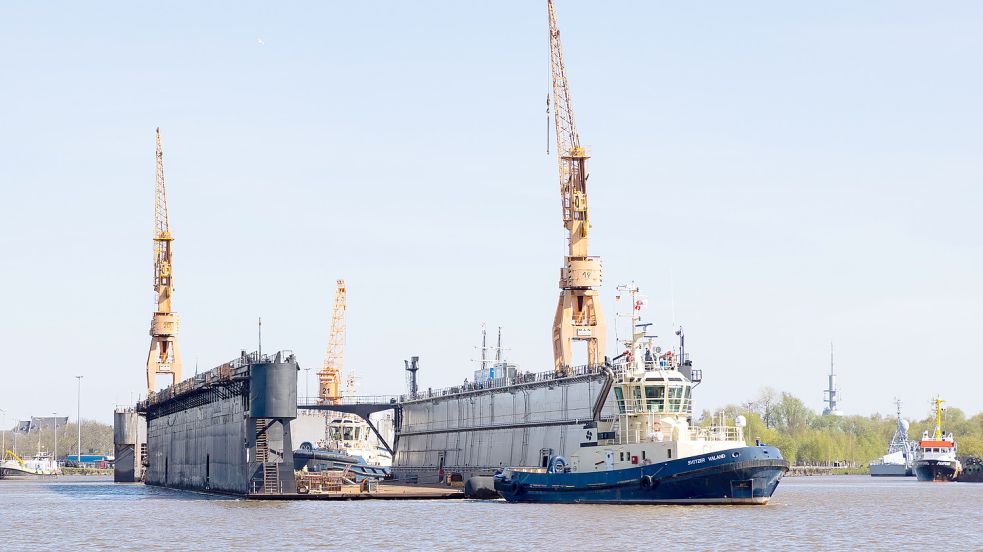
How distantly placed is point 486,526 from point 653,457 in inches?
508

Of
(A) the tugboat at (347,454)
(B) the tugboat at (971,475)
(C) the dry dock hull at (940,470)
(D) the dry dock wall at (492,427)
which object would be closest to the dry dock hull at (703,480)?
(D) the dry dock wall at (492,427)

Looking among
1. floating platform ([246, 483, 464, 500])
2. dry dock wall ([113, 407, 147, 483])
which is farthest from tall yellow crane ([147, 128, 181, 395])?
floating platform ([246, 483, 464, 500])

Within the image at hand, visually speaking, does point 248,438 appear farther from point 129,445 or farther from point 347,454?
point 129,445

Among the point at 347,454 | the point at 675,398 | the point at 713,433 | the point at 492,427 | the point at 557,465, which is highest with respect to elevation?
the point at 675,398

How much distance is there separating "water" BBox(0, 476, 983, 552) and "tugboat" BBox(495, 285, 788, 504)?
108 cm

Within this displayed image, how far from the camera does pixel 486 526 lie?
68562 millimetres

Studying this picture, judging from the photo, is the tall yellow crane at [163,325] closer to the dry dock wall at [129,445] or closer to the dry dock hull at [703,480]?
the dry dock wall at [129,445]

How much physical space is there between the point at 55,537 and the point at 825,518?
39.5 meters

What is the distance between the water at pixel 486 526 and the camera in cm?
5959

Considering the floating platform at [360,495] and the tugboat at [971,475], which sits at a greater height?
the floating platform at [360,495]

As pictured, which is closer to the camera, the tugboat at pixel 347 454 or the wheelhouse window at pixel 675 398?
the wheelhouse window at pixel 675 398

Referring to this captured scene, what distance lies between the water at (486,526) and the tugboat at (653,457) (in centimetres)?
108

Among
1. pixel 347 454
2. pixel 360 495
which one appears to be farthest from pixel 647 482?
pixel 347 454

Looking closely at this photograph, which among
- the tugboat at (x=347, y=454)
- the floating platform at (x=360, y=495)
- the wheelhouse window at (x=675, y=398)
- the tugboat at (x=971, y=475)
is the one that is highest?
the wheelhouse window at (x=675, y=398)
